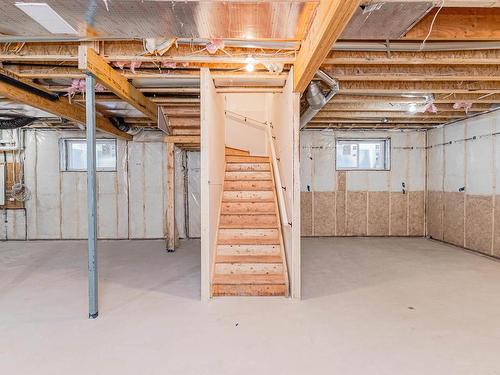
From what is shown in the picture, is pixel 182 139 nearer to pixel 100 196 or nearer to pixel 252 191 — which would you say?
pixel 252 191

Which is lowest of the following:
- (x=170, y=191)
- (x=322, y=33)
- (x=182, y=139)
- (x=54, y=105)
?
(x=170, y=191)

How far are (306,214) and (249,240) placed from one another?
10.6ft

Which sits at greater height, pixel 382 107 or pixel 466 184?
pixel 382 107

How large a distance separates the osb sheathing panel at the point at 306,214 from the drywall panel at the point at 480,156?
2883 mm

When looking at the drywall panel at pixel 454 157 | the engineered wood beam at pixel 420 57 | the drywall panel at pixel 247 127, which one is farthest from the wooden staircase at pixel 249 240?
the drywall panel at pixel 454 157


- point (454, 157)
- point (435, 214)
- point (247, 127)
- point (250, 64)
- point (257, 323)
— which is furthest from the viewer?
point (247, 127)

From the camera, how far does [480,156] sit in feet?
16.9

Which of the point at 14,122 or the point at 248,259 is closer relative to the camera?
the point at 248,259

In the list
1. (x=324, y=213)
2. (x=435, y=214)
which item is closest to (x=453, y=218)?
(x=435, y=214)

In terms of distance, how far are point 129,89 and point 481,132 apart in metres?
5.50

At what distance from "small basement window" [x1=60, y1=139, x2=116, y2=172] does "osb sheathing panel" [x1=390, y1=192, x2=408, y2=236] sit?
6110mm

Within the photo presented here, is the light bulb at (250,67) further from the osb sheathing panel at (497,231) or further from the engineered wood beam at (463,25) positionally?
the osb sheathing panel at (497,231)

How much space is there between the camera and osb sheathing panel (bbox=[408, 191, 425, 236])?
6.72 metres

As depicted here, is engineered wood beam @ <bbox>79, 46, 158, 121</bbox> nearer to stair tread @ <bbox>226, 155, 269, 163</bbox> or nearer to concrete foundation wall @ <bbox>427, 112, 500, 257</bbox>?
stair tread @ <bbox>226, 155, 269, 163</bbox>
